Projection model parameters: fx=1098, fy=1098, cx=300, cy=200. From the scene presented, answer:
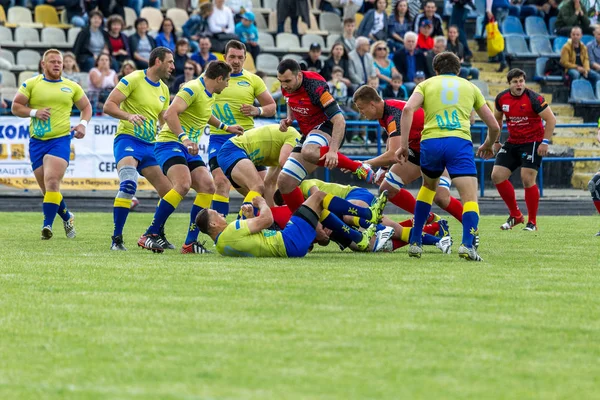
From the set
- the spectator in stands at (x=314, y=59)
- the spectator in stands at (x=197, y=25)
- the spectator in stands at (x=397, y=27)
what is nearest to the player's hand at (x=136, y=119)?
the spectator in stands at (x=314, y=59)

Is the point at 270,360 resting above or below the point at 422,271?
above

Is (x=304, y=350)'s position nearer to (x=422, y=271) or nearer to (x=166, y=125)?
(x=422, y=271)

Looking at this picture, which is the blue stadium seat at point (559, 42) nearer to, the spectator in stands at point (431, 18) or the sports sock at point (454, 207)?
the spectator in stands at point (431, 18)

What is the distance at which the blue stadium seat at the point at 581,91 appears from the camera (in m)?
25.9

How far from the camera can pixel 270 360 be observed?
17.3 feet

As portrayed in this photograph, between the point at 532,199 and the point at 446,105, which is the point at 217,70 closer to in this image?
the point at 446,105

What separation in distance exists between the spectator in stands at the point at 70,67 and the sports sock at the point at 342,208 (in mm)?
10776

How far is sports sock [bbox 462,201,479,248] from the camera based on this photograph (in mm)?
9859

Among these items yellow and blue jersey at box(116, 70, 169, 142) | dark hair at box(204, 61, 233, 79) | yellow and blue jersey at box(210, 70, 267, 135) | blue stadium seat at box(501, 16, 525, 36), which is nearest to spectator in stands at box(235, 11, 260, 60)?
blue stadium seat at box(501, 16, 525, 36)

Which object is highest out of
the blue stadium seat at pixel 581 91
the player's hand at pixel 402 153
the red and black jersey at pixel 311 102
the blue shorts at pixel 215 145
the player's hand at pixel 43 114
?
the red and black jersey at pixel 311 102

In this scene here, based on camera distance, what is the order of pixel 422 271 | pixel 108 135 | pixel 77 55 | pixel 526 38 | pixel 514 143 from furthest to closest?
1. pixel 526 38
2. pixel 77 55
3. pixel 108 135
4. pixel 514 143
5. pixel 422 271

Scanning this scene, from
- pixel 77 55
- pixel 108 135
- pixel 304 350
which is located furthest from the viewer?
pixel 77 55

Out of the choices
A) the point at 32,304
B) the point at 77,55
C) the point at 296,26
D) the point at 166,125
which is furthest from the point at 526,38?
the point at 32,304

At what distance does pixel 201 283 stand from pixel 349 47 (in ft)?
55.2
